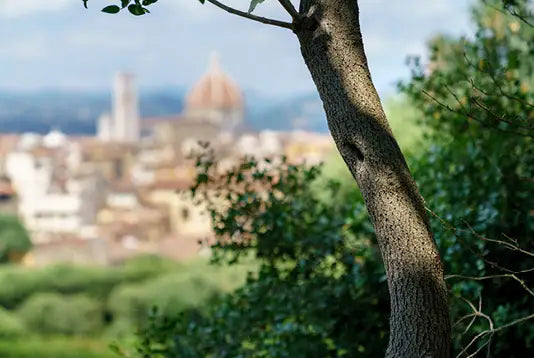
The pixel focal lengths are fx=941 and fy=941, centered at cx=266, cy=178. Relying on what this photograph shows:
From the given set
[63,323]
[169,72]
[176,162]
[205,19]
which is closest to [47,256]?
[176,162]

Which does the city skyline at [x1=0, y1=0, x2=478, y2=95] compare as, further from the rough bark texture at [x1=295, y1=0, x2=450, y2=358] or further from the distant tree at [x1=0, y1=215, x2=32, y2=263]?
the rough bark texture at [x1=295, y1=0, x2=450, y2=358]

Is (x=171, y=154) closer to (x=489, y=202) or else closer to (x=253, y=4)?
(x=489, y=202)

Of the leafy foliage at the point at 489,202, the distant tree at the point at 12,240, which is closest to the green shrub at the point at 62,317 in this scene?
the distant tree at the point at 12,240

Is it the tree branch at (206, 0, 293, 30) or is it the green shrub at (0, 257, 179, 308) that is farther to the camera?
the green shrub at (0, 257, 179, 308)

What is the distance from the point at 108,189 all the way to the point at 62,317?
20.1 metres

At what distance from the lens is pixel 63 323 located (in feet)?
63.6

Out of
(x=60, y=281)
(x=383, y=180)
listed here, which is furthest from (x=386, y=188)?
(x=60, y=281)

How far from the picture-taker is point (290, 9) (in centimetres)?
124

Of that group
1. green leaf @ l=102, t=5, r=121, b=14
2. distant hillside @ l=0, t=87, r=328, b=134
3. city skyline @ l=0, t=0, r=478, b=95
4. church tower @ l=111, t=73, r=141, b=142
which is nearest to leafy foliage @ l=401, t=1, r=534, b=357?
green leaf @ l=102, t=5, r=121, b=14

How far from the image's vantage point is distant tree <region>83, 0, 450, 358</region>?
4.07 ft

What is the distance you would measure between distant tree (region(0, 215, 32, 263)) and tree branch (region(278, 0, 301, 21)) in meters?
30.9

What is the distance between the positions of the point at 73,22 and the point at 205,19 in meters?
10.3

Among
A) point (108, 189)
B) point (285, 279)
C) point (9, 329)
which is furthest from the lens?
point (108, 189)

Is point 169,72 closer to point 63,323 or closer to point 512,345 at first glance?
point 63,323
